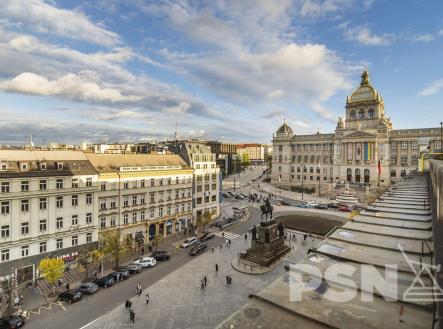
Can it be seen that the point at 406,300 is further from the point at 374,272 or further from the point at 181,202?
the point at 181,202

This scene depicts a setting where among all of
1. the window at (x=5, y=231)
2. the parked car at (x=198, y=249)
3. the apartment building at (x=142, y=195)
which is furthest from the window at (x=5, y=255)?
the parked car at (x=198, y=249)

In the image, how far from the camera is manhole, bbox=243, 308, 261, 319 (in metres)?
10.7

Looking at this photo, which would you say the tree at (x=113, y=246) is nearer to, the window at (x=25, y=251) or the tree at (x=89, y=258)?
the tree at (x=89, y=258)

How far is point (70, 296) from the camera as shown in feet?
102

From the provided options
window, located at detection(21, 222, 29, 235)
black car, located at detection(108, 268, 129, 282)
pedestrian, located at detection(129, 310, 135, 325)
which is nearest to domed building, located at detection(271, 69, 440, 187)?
black car, located at detection(108, 268, 129, 282)

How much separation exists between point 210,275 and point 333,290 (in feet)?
87.4

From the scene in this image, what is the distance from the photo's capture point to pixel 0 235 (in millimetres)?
34250

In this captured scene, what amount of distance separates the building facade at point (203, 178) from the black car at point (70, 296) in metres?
32.0

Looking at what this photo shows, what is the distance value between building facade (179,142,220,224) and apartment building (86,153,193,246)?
102 inches

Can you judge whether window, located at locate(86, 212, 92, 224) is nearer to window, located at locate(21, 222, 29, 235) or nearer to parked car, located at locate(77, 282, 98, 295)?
window, located at locate(21, 222, 29, 235)

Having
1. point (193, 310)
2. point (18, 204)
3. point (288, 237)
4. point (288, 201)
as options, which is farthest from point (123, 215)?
point (288, 201)

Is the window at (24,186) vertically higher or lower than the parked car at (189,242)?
higher

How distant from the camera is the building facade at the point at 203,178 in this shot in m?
63.2

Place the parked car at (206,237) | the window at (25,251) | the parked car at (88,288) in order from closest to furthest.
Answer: the parked car at (88,288), the window at (25,251), the parked car at (206,237)
